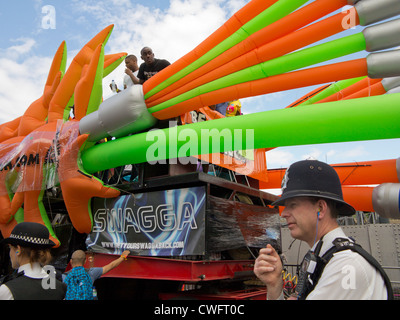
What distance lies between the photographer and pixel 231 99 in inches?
186

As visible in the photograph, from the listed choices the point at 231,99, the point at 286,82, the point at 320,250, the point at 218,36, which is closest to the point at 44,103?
the point at 218,36

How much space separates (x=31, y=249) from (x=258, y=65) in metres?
3.56

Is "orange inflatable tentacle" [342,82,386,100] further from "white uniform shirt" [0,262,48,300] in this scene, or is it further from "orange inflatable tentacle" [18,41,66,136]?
"orange inflatable tentacle" [18,41,66,136]

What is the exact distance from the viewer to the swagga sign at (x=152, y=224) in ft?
16.0

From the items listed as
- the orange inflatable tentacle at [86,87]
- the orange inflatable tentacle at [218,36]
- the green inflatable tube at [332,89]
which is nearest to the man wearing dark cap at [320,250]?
the orange inflatable tentacle at [218,36]

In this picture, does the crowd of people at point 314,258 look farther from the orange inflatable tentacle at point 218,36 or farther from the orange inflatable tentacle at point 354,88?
the orange inflatable tentacle at point 354,88

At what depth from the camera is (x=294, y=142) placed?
13.1 ft

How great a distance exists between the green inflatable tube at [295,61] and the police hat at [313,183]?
299cm

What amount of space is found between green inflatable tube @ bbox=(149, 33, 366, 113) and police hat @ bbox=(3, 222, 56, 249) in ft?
9.94

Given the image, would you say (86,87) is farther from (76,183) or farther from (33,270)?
(33,270)

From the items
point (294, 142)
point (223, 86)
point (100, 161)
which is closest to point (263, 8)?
point (223, 86)

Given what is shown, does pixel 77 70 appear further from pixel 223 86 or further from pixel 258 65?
pixel 258 65

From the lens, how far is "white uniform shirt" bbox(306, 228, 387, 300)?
1.30 metres

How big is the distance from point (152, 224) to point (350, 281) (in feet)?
14.1
